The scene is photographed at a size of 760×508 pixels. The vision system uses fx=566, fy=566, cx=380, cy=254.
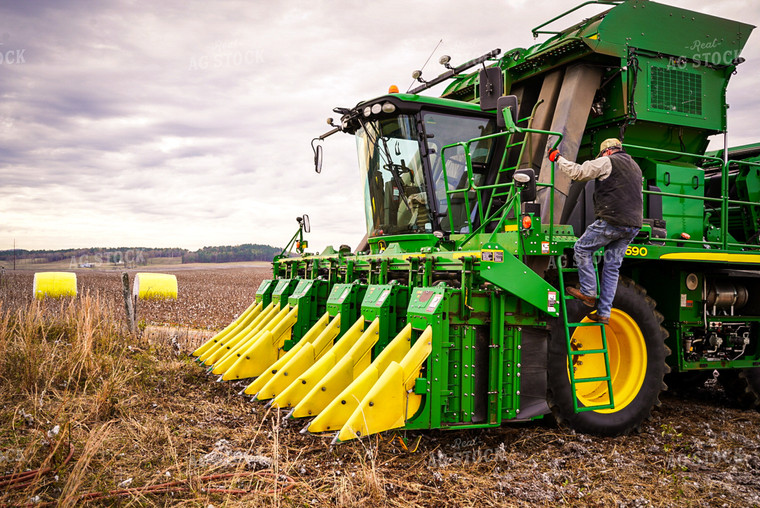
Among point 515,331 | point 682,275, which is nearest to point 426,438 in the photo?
point 515,331

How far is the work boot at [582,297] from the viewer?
467 cm

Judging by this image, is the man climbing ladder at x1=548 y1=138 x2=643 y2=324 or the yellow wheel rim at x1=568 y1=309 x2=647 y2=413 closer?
the man climbing ladder at x1=548 y1=138 x2=643 y2=324

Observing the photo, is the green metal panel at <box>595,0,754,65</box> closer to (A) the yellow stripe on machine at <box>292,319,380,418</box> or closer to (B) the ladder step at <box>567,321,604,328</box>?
(B) the ladder step at <box>567,321,604,328</box>

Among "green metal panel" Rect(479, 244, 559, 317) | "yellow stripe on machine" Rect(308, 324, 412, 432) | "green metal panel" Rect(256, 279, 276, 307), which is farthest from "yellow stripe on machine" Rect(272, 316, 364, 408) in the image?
"green metal panel" Rect(256, 279, 276, 307)

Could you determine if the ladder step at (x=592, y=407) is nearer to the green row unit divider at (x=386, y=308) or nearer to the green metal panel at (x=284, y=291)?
the green row unit divider at (x=386, y=308)

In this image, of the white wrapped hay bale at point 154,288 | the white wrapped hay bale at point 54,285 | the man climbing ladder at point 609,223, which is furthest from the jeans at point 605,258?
the white wrapped hay bale at point 54,285

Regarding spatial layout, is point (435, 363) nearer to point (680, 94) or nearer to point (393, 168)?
point (393, 168)

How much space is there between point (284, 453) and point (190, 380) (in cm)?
285

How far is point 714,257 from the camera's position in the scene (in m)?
5.38

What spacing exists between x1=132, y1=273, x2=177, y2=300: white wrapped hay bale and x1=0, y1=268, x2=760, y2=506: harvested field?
9.62 meters

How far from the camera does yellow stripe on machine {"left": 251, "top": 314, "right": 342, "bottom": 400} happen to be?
520cm

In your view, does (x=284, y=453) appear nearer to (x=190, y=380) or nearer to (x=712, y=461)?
(x=190, y=380)

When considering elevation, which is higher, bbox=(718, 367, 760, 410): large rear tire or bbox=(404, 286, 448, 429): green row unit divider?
bbox=(404, 286, 448, 429): green row unit divider

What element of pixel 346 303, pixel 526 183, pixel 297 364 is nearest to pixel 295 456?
pixel 297 364
